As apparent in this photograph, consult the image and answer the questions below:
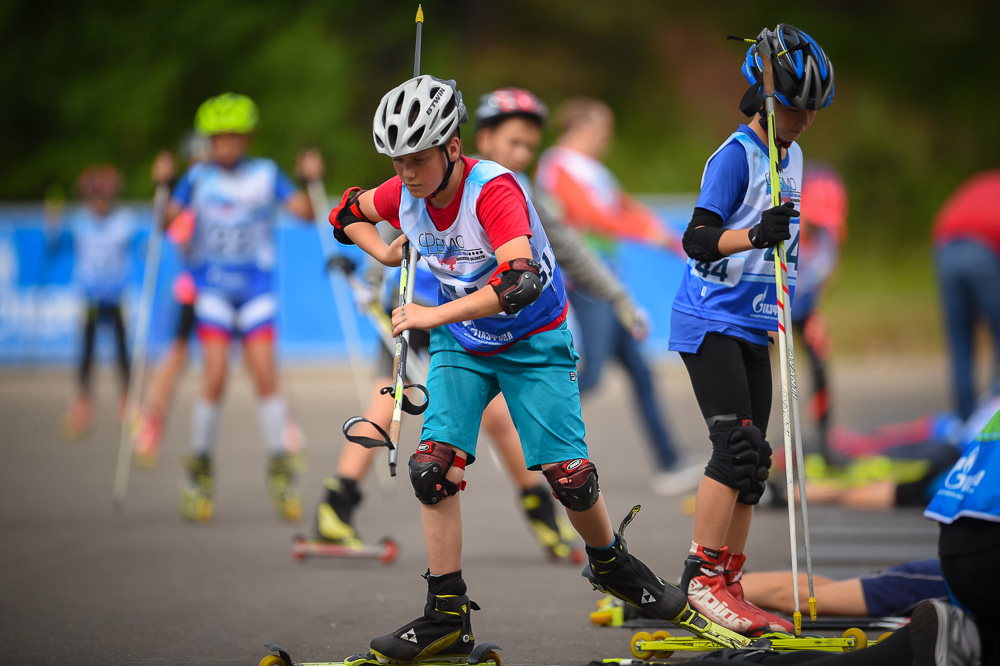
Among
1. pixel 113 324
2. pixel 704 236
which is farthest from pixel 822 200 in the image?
pixel 113 324

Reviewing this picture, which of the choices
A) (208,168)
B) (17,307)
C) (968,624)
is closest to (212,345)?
(208,168)

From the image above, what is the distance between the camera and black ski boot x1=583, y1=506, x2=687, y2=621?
4.28 meters

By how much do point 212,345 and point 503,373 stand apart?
354cm

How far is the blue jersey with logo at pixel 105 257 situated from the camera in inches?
493

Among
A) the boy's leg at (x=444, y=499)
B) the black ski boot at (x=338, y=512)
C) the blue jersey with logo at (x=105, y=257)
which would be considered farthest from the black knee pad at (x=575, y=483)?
the blue jersey with logo at (x=105, y=257)

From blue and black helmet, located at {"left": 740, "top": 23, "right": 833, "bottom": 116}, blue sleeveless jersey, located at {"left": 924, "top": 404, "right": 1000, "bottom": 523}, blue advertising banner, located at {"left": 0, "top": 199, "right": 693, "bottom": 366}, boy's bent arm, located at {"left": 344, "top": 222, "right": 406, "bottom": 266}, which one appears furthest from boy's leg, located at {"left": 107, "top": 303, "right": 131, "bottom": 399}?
blue sleeveless jersey, located at {"left": 924, "top": 404, "right": 1000, "bottom": 523}

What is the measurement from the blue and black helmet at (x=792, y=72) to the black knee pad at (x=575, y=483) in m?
1.49

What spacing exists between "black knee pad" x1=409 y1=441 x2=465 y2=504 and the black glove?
1299 millimetres

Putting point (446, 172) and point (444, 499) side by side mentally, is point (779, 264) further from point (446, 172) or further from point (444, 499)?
point (444, 499)

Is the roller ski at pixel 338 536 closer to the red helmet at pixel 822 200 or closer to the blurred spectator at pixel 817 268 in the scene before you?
the blurred spectator at pixel 817 268

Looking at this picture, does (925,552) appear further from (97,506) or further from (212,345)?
(97,506)

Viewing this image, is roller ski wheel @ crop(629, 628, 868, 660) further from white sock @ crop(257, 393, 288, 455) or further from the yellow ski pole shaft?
white sock @ crop(257, 393, 288, 455)

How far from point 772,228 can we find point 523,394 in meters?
1.05

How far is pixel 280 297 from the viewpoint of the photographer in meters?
16.2
